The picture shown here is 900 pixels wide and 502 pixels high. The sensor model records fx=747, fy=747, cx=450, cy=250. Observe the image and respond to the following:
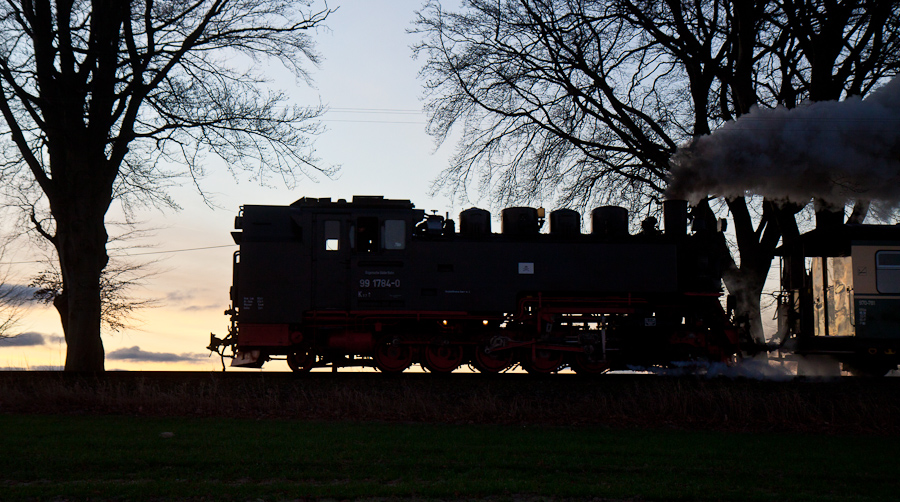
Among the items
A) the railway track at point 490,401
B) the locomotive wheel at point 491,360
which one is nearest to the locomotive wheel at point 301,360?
the railway track at point 490,401

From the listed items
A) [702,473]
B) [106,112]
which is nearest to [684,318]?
[702,473]

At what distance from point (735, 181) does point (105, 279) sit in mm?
17971

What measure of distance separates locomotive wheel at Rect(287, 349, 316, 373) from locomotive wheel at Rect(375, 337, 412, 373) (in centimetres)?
136

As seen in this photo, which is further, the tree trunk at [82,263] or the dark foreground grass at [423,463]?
the tree trunk at [82,263]

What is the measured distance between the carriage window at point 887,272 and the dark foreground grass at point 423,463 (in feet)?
21.2

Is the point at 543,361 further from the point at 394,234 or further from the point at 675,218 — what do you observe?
the point at 675,218

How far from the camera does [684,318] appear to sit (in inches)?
638

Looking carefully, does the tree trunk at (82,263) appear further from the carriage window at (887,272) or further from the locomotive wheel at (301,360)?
the carriage window at (887,272)

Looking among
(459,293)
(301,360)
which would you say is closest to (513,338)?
(459,293)

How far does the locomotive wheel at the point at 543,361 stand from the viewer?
15578mm

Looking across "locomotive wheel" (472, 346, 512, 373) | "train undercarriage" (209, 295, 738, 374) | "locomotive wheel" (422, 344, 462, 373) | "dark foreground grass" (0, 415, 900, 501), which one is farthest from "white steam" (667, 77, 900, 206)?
"dark foreground grass" (0, 415, 900, 501)

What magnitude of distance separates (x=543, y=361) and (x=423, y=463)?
759cm

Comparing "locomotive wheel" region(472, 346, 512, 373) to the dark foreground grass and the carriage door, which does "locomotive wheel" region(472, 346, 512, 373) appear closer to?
the carriage door

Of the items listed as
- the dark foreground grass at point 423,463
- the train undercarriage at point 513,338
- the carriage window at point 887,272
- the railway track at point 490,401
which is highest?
the carriage window at point 887,272
